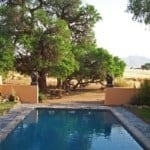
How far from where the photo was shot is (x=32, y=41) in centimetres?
2667

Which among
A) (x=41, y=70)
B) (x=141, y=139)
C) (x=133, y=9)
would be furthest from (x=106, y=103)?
(x=141, y=139)

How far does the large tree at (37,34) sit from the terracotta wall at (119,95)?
10.5ft

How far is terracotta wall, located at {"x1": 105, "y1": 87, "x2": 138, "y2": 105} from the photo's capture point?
25.2 meters

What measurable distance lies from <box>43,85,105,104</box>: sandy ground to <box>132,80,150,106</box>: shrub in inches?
102

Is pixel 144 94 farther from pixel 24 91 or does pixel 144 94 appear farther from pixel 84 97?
pixel 24 91

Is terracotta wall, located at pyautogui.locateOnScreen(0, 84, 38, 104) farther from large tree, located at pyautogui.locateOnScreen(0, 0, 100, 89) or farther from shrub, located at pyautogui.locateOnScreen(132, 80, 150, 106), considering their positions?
shrub, located at pyautogui.locateOnScreen(132, 80, 150, 106)

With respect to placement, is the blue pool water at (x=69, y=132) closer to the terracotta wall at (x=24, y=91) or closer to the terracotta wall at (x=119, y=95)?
the terracotta wall at (x=119, y=95)

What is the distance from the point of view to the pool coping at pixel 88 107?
566 inches

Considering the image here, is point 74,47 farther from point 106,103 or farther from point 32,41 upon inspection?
point 106,103

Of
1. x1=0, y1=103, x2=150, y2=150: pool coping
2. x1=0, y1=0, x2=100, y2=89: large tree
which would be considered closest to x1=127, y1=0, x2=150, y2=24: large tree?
x1=0, y1=103, x2=150, y2=150: pool coping

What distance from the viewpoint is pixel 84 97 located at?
28.2 metres

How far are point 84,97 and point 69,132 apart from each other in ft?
37.5

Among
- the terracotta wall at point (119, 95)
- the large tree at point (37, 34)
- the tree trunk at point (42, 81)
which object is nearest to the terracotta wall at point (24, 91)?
the large tree at point (37, 34)

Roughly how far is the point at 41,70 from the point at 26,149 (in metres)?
15.0
